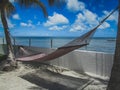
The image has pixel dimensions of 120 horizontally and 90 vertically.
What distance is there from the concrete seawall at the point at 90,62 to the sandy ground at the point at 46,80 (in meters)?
0.33

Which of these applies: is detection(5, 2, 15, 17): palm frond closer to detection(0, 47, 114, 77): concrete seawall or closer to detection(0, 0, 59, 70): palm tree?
detection(0, 0, 59, 70): palm tree

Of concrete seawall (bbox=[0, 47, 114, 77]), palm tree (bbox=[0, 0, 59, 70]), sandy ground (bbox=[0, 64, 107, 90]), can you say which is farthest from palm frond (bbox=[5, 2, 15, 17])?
concrete seawall (bbox=[0, 47, 114, 77])

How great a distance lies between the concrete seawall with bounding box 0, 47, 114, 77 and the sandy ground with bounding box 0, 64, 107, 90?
0.33 metres

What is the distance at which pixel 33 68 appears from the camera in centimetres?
858

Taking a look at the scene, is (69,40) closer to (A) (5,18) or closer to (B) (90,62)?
(B) (90,62)

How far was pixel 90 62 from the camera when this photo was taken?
7480 millimetres

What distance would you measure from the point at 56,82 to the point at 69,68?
1.91 metres

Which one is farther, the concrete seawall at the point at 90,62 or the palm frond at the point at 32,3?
the palm frond at the point at 32,3

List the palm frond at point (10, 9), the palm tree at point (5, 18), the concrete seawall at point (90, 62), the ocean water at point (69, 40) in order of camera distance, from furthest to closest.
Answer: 1. the palm frond at point (10, 9)
2. the palm tree at point (5, 18)
3. the ocean water at point (69, 40)
4. the concrete seawall at point (90, 62)

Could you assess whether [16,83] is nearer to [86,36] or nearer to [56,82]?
[56,82]

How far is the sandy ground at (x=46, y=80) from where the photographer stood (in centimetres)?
600

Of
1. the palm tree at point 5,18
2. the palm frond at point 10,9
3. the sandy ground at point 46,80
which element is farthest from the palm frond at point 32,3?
the sandy ground at point 46,80

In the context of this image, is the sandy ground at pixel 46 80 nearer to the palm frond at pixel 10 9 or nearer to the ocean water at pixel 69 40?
the ocean water at pixel 69 40

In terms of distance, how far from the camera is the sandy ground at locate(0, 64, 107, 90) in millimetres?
5996
